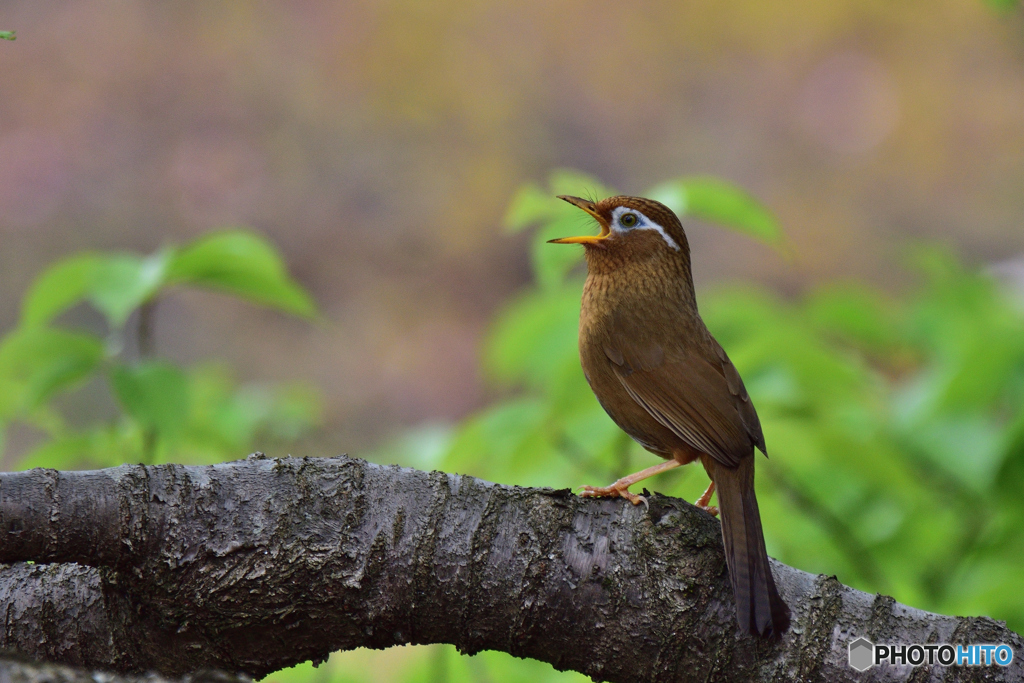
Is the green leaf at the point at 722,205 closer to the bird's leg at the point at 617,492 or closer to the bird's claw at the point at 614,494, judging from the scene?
the bird's leg at the point at 617,492

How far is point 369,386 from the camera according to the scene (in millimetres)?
12227

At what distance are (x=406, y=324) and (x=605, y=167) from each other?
3966 mm

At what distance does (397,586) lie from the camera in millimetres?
2148

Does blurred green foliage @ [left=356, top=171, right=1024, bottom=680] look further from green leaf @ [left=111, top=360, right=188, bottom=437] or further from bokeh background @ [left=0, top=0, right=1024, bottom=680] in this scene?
bokeh background @ [left=0, top=0, right=1024, bottom=680]

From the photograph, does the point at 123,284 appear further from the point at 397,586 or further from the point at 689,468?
the point at 689,468

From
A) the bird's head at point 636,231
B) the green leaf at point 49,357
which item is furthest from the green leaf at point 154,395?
the bird's head at point 636,231

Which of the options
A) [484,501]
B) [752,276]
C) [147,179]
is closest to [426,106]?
[147,179]

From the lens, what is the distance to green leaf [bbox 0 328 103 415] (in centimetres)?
292

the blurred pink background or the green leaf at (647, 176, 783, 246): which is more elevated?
the blurred pink background

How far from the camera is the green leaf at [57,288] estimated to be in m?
3.13

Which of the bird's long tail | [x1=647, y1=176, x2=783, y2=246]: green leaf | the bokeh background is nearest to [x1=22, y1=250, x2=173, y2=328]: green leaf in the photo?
[x1=647, y1=176, x2=783, y2=246]: green leaf

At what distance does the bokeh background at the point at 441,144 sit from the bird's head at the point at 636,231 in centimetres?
804

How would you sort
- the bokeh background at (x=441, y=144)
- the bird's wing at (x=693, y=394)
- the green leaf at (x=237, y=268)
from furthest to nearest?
1. the bokeh background at (x=441, y=144)
2. the green leaf at (x=237, y=268)
3. the bird's wing at (x=693, y=394)

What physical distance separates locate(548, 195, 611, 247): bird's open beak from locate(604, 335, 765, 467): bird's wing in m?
0.37
